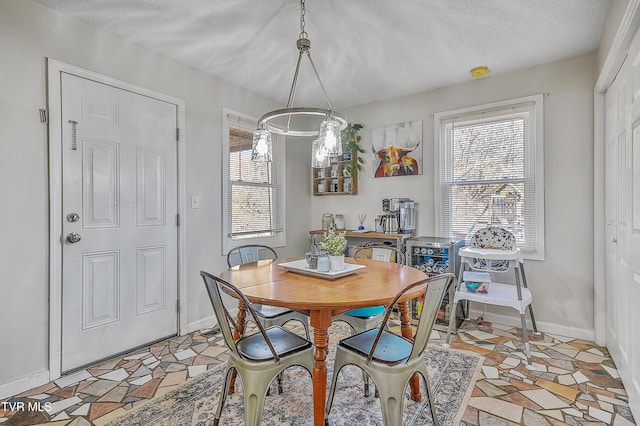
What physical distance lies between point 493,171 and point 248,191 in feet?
8.38

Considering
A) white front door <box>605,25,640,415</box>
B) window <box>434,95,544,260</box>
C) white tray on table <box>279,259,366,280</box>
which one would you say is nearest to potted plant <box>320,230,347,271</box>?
white tray on table <box>279,259,366,280</box>

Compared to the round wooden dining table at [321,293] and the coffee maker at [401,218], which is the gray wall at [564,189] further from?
the round wooden dining table at [321,293]

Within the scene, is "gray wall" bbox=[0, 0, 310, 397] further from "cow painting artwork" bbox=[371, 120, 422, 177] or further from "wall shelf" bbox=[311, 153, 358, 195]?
"cow painting artwork" bbox=[371, 120, 422, 177]

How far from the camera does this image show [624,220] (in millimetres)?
1991

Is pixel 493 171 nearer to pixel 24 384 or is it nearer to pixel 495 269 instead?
pixel 495 269

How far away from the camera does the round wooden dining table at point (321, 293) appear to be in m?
1.49

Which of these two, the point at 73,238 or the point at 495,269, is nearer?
the point at 73,238

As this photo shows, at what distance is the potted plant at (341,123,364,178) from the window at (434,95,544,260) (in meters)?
0.93

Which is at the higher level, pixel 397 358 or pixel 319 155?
pixel 319 155

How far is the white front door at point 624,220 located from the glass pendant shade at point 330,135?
5.00 ft

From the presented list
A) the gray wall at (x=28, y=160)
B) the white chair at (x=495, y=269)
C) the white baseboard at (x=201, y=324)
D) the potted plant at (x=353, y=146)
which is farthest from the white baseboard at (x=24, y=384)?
the potted plant at (x=353, y=146)

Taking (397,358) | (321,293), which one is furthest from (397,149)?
(397,358)

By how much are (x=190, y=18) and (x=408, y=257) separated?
2.73 meters

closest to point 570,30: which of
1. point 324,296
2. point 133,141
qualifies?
point 324,296
